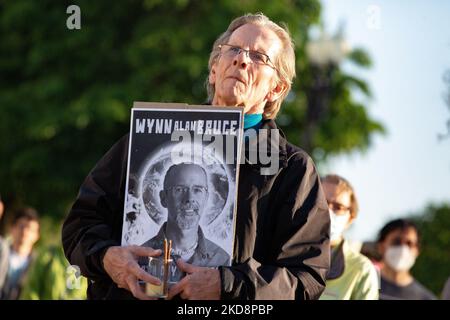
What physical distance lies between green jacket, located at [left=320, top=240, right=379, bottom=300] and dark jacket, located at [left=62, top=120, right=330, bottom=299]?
218cm

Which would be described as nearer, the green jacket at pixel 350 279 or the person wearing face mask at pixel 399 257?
the green jacket at pixel 350 279

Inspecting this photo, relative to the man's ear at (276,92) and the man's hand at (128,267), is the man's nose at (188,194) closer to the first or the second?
the man's hand at (128,267)

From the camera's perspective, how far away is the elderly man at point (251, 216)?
132 inches

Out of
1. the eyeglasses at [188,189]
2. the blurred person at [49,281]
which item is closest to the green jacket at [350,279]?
the eyeglasses at [188,189]

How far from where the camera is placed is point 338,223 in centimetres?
609

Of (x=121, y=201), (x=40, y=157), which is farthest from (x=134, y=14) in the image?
(x=121, y=201)

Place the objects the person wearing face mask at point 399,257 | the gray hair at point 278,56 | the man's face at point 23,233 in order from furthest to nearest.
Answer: the man's face at point 23,233
the person wearing face mask at point 399,257
the gray hair at point 278,56

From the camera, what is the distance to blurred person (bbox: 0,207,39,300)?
29.3 ft

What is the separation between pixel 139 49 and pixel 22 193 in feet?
10.9

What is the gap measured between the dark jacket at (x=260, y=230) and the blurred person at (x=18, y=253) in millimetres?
5282

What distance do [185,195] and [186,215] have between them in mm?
63
